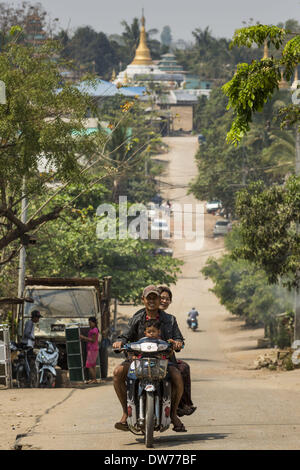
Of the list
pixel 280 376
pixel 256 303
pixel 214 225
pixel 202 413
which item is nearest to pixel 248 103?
pixel 202 413

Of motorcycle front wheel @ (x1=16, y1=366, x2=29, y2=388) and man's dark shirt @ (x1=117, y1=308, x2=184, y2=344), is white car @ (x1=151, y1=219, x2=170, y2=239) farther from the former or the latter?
man's dark shirt @ (x1=117, y1=308, x2=184, y2=344)

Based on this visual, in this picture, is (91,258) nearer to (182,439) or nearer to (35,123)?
(35,123)

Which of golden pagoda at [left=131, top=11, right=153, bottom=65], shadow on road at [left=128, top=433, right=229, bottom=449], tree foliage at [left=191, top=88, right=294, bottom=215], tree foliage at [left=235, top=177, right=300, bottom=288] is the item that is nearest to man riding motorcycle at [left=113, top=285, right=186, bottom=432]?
shadow on road at [left=128, top=433, right=229, bottom=449]

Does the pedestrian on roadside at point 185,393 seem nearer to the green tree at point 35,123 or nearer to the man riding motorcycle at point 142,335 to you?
the man riding motorcycle at point 142,335

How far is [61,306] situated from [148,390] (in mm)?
11422

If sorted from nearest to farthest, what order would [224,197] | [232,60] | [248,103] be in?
[248,103]
[224,197]
[232,60]

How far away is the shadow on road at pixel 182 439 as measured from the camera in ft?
27.4

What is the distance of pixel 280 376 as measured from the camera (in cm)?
2012

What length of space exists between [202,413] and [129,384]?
257 cm

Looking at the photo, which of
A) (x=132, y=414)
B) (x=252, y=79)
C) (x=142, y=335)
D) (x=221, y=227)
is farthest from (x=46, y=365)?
(x=221, y=227)

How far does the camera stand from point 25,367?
52.1 feet
